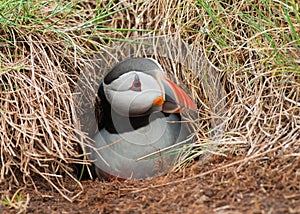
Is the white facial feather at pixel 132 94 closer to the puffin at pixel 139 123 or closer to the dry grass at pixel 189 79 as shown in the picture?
the puffin at pixel 139 123

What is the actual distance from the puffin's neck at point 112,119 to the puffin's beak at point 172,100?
170mm

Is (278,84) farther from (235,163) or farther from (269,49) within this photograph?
(235,163)

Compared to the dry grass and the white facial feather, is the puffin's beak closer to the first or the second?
the white facial feather

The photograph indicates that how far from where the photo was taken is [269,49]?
3346 mm

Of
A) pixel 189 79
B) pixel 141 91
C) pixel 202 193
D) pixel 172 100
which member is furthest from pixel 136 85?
pixel 202 193

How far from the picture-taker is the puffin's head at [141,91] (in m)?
3.52

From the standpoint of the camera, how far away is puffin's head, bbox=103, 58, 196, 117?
352cm

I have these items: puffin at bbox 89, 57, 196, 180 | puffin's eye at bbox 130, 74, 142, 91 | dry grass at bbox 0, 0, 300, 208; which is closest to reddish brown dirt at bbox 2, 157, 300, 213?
dry grass at bbox 0, 0, 300, 208

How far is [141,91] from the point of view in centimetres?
354

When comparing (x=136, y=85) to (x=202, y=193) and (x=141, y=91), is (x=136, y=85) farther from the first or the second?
(x=202, y=193)

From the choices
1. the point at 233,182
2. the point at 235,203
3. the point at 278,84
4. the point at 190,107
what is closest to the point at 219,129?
the point at 190,107

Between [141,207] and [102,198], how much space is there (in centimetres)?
36

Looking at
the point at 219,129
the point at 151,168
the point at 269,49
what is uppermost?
the point at 269,49

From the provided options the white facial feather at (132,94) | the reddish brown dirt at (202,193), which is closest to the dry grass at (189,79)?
the reddish brown dirt at (202,193)
